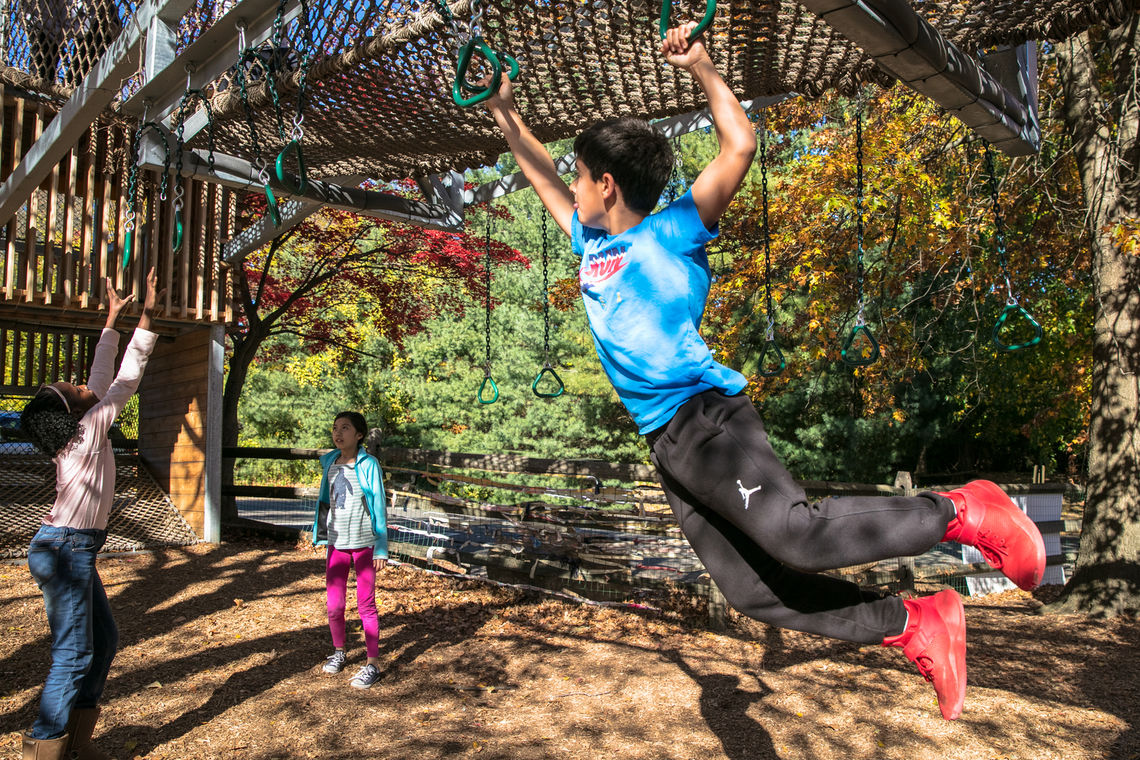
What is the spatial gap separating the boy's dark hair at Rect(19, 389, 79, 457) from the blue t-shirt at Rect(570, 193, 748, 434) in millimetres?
2281

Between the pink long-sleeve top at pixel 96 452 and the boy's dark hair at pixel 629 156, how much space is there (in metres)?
2.08

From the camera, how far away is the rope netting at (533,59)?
350cm

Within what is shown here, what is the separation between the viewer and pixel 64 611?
308 cm

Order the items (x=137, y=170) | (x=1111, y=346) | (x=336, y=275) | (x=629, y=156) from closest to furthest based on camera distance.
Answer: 1. (x=629, y=156)
2. (x=137, y=170)
3. (x=1111, y=346)
4. (x=336, y=275)

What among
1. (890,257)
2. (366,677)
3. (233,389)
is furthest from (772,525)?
(233,389)

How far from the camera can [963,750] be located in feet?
12.9

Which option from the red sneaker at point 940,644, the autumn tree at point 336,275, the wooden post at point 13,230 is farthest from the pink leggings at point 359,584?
the autumn tree at point 336,275

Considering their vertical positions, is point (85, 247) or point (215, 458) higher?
point (85, 247)

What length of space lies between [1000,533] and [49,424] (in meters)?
3.34

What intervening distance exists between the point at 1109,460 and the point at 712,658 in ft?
13.2

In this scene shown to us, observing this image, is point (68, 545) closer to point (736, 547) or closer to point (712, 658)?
point (736, 547)

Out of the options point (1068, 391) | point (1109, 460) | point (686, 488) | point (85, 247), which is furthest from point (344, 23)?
point (1068, 391)

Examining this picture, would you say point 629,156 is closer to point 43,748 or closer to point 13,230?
point 43,748

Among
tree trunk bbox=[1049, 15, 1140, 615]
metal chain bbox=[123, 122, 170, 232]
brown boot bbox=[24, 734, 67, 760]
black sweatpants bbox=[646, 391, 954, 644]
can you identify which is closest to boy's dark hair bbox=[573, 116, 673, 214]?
black sweatpants bbox=[646, 391, 954, 644]
